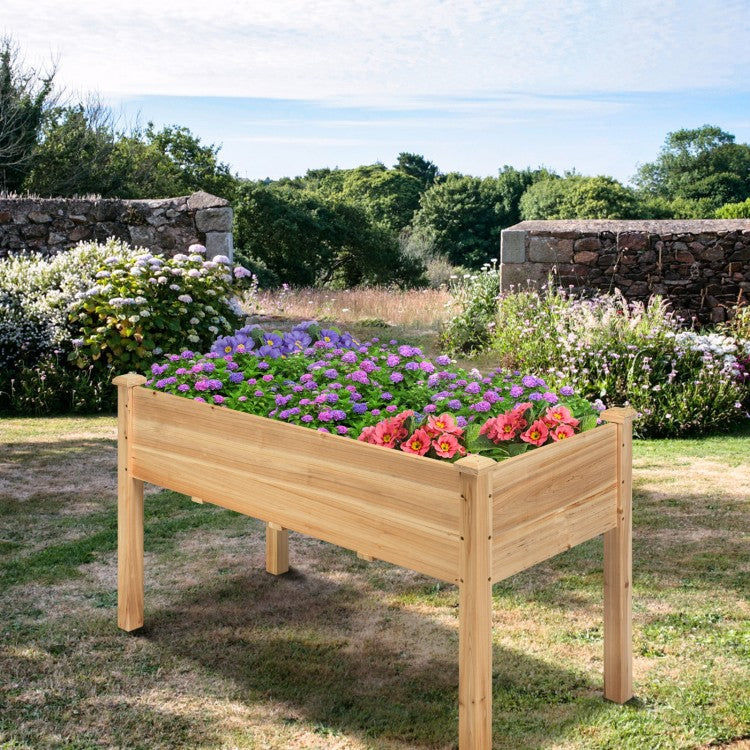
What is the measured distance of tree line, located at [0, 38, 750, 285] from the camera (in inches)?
710

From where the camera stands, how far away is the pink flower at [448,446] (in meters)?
2.59

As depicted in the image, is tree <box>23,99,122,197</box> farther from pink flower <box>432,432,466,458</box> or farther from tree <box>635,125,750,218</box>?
tree <box>635,125,750,218</box>

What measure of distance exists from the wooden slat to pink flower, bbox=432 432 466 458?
0.20m

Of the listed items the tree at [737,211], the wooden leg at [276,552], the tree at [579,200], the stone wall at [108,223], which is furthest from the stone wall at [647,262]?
the tree at [579,200]

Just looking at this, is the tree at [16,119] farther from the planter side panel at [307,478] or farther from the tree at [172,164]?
the planter side panel at [307,478]

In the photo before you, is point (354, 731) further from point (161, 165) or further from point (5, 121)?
point (161, 165)

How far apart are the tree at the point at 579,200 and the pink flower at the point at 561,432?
25.1 m

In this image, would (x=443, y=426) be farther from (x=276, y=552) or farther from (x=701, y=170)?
(x=701, y=170)

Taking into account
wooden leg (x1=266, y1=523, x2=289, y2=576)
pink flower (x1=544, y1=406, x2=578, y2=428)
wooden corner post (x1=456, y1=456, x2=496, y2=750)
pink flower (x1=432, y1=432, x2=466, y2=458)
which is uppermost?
pink flower (x1=544, y1=406, x2=578, y2=428)

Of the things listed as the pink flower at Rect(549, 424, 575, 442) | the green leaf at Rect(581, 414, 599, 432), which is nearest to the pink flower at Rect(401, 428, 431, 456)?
the pink flower at Rect(549, 424, 575, 442)

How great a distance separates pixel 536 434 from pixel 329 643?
4.24 feet

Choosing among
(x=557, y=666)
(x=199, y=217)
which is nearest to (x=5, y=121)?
(x=199, y=217)

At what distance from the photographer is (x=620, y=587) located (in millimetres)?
2906

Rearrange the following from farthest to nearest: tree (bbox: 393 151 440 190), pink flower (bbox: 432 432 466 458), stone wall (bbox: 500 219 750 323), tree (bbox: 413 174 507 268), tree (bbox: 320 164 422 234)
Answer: tree (bbox: 393 151 440 190) → tree (bbox: 320 164 422 234) → tree (bbox: 413 174 507 268) → stone wall (bbox: 500 219 750 323) → pink flower (bbox: 432 432 466 458)
